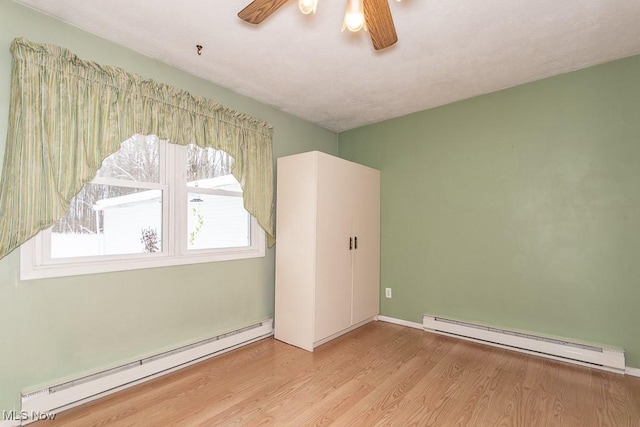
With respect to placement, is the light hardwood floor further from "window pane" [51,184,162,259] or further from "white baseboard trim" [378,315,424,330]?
"window pane" [51,184,162,259]

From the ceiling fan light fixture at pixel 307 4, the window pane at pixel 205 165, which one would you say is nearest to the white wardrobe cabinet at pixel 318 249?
the window pane at pixel 205 165

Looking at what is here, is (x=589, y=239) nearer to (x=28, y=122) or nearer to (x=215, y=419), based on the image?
(x=215, y=419)

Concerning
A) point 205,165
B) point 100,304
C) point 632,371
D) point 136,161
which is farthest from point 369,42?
point 632,371

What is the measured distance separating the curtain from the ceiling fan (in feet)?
4.12

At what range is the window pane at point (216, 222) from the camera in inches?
106

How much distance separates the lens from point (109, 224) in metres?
2.18

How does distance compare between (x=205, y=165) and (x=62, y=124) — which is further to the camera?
(x=205, y=165)

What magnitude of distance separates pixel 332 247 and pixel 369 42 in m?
1.84

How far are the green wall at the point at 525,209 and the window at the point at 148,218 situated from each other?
6.45 ft

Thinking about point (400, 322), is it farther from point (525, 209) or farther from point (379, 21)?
point (379, 21)

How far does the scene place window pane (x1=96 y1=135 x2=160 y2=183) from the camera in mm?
2184

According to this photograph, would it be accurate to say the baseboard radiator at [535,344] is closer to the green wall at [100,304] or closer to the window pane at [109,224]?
the green wall at [100,304]

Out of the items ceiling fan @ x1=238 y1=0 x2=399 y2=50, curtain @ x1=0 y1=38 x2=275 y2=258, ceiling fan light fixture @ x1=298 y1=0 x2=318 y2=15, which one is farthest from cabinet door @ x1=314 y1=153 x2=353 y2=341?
ceiling fan light fixture @ x1=298 y1=0 x2=318 y2=15

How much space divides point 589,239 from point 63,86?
4.08 metres
